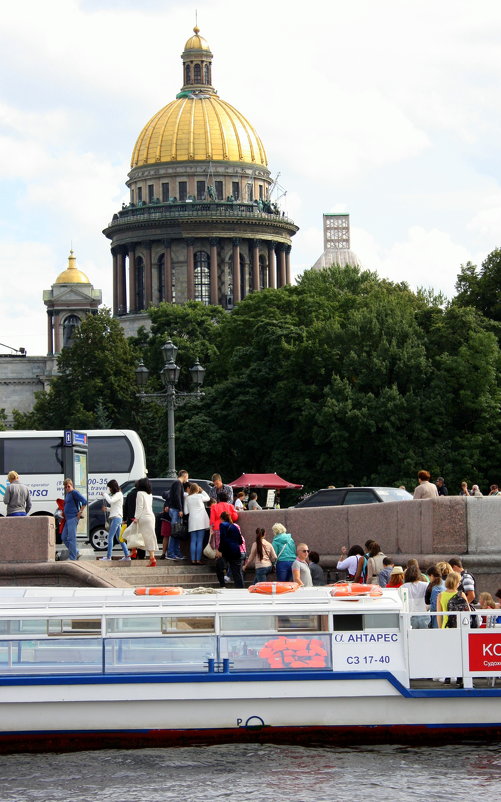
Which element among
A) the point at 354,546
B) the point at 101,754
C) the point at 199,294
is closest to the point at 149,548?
the point at 354,546

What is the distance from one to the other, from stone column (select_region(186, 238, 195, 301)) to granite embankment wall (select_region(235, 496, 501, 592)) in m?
110

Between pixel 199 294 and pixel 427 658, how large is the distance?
12300 centimetres

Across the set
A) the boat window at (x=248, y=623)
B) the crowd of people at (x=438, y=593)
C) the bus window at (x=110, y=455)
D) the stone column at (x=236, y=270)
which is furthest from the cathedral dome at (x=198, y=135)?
the boat window at (x=248, y=623)

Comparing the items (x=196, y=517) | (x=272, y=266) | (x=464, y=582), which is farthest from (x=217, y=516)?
(x=272, y=266)

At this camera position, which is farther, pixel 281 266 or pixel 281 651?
pixel 281 266

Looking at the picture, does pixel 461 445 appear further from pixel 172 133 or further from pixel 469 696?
pixel 172 133

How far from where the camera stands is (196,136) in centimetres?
14762

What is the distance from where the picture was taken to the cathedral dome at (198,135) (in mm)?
147375

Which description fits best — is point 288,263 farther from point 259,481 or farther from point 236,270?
point 259,481

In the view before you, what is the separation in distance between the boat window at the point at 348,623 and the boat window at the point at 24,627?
355 cm

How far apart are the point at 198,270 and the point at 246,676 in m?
123

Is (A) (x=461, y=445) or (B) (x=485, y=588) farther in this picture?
(A) (x=461, y=445)

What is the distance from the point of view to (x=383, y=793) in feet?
63.0

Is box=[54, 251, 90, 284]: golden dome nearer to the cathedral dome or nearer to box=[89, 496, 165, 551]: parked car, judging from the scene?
the cathedral dome
